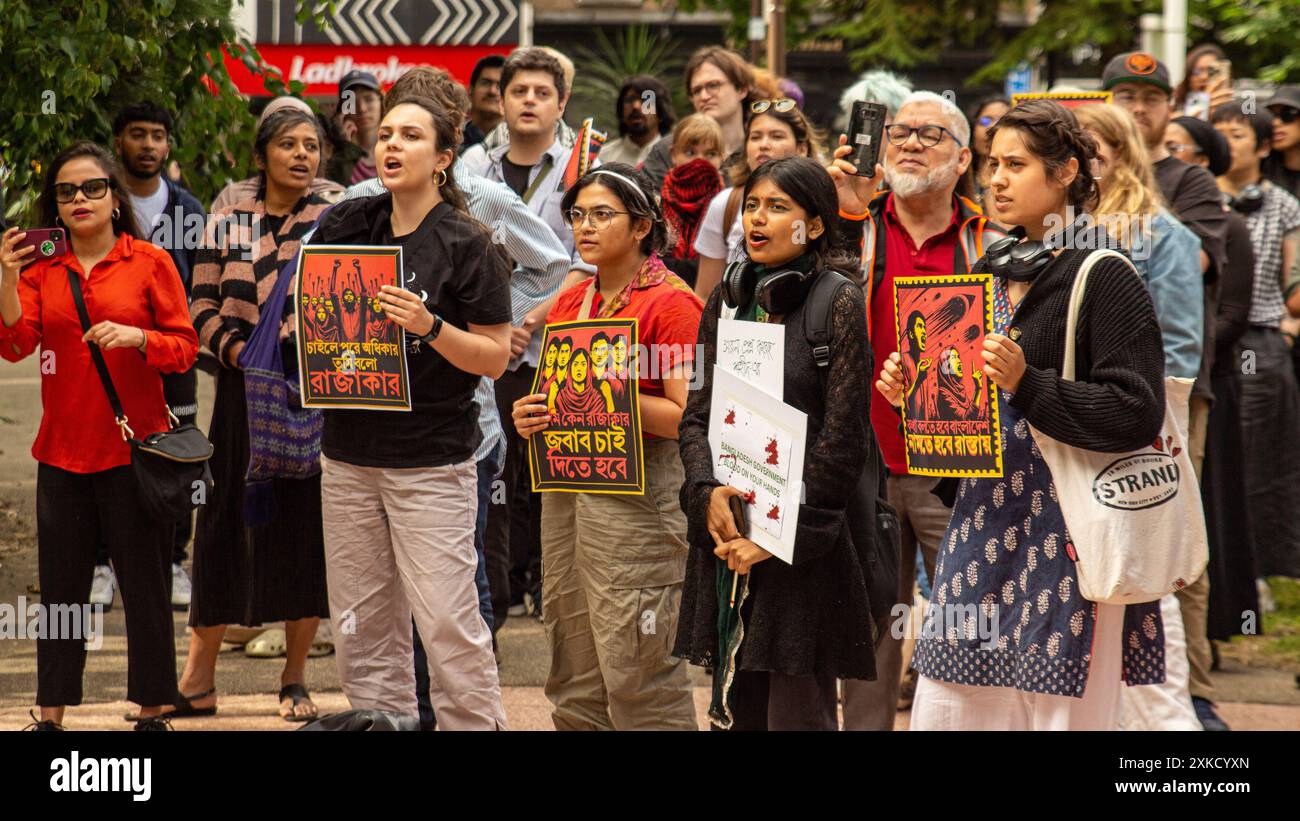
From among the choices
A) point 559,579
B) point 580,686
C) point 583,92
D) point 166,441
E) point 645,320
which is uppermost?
point 583,92

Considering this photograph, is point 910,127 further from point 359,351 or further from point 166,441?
point 166,441

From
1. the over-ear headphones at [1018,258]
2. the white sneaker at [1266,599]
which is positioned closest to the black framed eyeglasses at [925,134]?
the over-ear headphones at [1018,258]

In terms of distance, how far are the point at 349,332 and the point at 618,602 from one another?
1.22 m

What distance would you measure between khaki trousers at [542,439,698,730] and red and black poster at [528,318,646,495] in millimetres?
101

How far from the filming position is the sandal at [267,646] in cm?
748

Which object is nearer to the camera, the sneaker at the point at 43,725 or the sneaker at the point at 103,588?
the sneaker at the point at 43,725

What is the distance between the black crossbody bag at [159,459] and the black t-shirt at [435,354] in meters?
0.74

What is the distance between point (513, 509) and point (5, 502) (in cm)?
344

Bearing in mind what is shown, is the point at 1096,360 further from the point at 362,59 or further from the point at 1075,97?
the point at 362,59

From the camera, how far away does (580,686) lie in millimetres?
5234

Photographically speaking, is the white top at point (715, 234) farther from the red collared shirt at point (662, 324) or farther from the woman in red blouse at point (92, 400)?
the woman in red blouse at point (92, 400)

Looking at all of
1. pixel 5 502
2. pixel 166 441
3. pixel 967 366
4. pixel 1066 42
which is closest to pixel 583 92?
pixel 1066 42

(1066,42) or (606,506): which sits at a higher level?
(1066,42)
